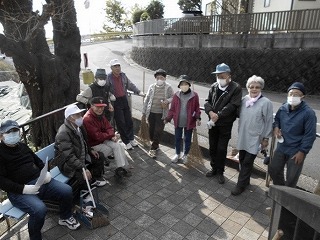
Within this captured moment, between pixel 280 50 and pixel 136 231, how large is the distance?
13422 millimetres

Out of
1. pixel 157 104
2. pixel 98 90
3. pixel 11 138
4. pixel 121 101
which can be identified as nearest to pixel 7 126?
pixel 11 138

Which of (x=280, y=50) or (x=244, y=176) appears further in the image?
(x=280, y=50)

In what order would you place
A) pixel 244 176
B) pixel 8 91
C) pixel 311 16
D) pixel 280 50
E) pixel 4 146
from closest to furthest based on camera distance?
pixel 4 146 < pixel 244 176 < pixel 311 16 < pixel 280 50 < pixel 8 91

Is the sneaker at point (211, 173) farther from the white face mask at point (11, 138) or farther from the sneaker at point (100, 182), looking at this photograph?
the white face mask at point (11, 138)

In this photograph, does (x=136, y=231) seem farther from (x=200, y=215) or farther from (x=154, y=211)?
(x=200, y=215)

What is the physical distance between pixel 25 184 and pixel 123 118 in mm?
2870

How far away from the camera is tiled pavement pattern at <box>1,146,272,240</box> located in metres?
3.69

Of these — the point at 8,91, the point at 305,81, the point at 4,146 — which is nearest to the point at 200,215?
the point at 4,146

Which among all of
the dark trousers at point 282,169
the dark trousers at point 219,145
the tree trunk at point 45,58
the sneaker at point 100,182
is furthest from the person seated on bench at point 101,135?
the dark trousers at point 282,169

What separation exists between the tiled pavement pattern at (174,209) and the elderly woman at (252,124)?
0.41 metres

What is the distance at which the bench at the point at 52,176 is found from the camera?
3.31 m


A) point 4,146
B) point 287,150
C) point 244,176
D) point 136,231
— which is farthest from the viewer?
point 244,176

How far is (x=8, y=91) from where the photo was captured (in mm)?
17000

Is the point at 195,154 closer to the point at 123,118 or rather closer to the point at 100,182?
the point at 123,118
